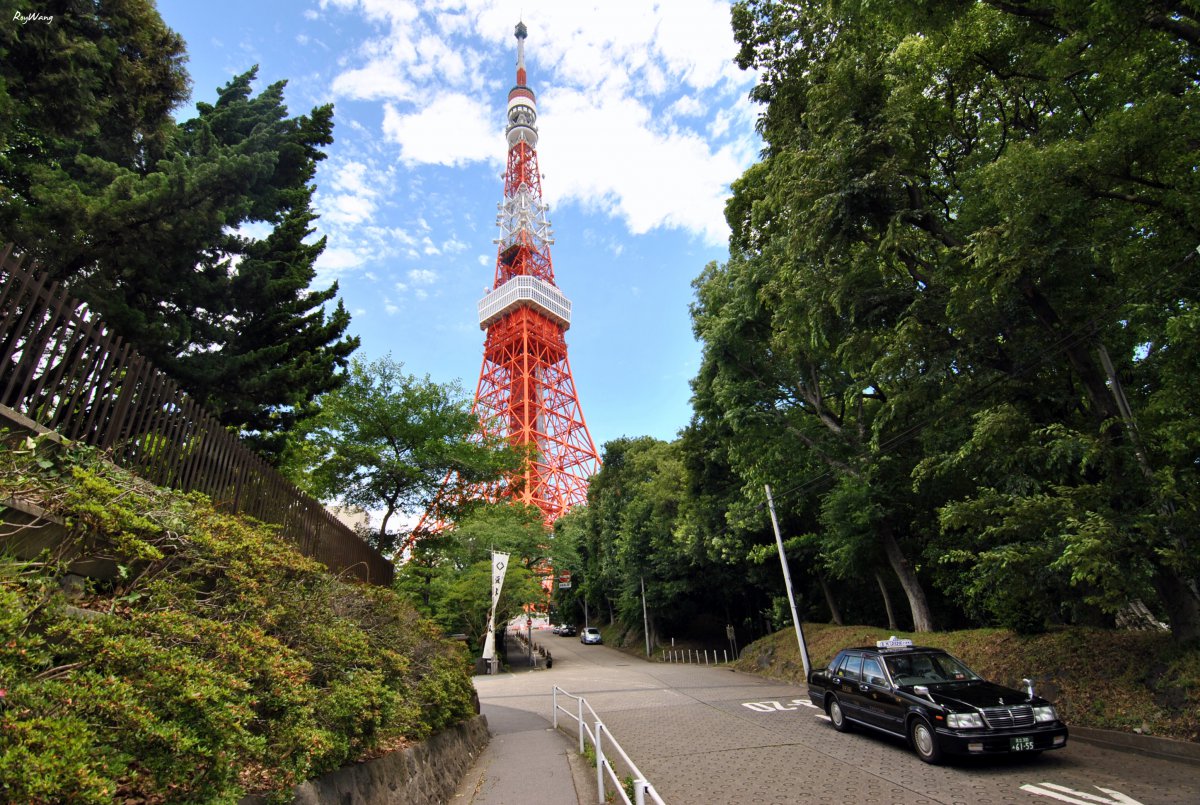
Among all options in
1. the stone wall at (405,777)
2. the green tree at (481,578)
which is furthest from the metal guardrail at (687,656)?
the stone wall at (405,777)

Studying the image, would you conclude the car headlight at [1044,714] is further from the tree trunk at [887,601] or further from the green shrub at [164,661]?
the tree trunk at [887,601]

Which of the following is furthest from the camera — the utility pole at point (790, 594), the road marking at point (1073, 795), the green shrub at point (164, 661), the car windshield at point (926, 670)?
the utility pole at point (790, 594)

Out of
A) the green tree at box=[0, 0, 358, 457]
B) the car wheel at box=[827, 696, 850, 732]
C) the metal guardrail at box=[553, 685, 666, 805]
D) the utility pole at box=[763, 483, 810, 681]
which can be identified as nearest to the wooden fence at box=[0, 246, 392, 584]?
the green tree at box=[0, 0, 358, 457]

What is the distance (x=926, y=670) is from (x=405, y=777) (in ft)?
22.7

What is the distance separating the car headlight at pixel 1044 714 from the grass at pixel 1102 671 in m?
1.95

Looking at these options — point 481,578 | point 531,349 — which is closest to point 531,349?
point 531,349

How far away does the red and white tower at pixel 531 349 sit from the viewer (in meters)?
57.8

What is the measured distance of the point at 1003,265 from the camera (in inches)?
320

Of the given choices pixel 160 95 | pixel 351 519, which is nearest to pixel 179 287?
pixel 160 95

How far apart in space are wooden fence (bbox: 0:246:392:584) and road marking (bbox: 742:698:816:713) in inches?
408

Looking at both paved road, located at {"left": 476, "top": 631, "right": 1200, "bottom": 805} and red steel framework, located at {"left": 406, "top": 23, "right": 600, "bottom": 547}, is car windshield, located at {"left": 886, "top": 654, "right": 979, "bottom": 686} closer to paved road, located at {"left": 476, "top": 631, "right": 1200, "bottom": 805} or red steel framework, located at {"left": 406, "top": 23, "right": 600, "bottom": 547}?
paved road, located at {"left": 476, "top": 631, "right": 1200, "bottom": 805}

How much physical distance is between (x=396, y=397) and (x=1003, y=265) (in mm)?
13953

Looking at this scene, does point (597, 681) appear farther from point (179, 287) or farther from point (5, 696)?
point (5, 696)

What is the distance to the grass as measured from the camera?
7.37 m
